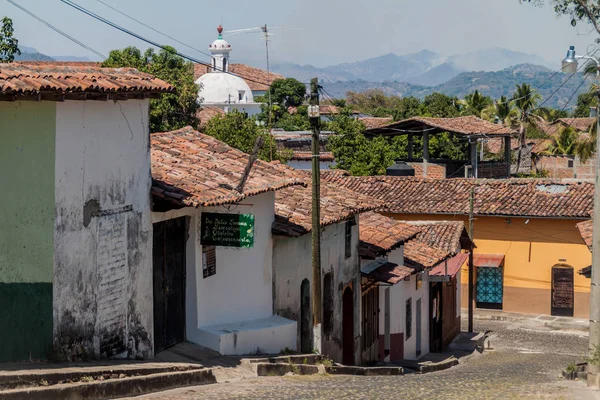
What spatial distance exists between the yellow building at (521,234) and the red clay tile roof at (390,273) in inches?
550

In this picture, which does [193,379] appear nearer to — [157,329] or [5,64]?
[157,329]

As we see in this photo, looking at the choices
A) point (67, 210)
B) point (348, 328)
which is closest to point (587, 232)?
point (348, 328)

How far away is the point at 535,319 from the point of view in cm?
3753

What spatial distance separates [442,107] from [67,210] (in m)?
56.8

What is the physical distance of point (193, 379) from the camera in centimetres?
1293

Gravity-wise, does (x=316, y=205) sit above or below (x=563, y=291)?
above

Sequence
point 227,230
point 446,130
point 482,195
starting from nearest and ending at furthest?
point 227,230 → point 482,195 → point 446,130

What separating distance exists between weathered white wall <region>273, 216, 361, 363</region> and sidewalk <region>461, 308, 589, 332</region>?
15520 mm

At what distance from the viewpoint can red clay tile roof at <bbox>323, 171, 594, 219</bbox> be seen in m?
38.1

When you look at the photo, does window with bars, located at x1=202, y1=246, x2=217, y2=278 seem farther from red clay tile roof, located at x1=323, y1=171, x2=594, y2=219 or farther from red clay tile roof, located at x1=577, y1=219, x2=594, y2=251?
red clay tile roof, located at x1=323, y1=171, x2=594, y2=219

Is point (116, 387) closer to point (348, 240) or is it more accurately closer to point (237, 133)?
point (348, 240)

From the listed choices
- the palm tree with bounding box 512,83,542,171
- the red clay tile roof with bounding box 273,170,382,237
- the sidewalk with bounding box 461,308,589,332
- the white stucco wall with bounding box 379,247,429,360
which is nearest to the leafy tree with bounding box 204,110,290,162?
the white stucco wall with bounding box 379,247,429,360

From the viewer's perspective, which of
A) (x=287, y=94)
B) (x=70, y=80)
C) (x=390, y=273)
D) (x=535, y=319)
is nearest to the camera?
(x=70, y=80)

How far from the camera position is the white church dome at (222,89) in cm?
8962
